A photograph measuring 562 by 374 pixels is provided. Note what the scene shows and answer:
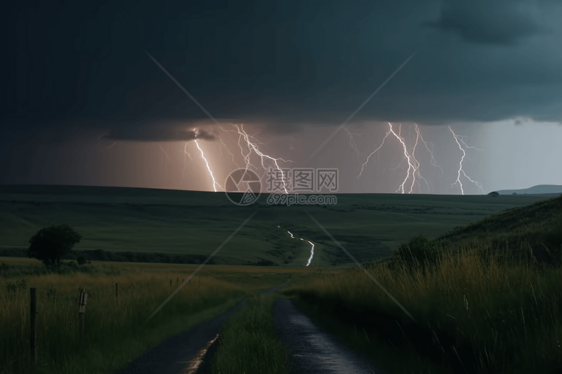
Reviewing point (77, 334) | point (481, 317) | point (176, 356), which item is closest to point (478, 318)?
point (481, 317)

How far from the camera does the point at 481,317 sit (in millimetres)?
8617

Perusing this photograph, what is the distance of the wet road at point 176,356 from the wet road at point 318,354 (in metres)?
2.21

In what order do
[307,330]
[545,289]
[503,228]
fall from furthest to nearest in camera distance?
[503,228] → [307,330] → [545,289]

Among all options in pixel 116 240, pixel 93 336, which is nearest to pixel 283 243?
pixel 116 240

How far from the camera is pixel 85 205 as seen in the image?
639 ft

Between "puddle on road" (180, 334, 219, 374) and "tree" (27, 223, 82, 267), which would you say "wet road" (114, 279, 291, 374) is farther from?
"tree" (27, 223, 82, 267)

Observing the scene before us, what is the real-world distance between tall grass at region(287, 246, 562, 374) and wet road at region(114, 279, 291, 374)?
442 centimetres

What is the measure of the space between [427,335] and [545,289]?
2.37 metres

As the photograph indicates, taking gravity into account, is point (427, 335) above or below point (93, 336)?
above

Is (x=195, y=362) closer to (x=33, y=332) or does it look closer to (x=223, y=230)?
(x=33, y=332)

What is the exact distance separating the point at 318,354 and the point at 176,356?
11.7ft

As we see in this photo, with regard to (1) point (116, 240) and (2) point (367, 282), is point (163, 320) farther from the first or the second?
(1) point (116, 240)

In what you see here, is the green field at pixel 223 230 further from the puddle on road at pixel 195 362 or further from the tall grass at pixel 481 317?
the tall grass at pixel 481 317

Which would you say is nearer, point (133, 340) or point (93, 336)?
point (93, 336)
